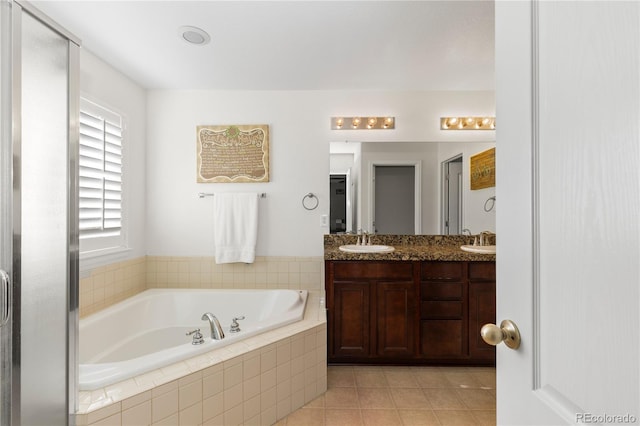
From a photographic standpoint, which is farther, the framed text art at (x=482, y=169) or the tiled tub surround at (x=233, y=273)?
the tiled tub surround at (x=233, y=273)

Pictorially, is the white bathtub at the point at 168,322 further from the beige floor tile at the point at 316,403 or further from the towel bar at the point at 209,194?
the towel bar at the point at 209,194

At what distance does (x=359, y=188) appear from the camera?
2848 millimetres

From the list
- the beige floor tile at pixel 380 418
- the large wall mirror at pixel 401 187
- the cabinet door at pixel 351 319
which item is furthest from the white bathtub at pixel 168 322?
the large wall mirror at pixel 401 187

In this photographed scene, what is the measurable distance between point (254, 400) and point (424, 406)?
→ 3.51 feet

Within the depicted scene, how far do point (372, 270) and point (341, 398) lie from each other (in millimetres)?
888

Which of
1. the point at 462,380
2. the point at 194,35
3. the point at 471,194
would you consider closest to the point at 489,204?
the point at 471,194

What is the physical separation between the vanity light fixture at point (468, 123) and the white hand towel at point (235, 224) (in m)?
1.91

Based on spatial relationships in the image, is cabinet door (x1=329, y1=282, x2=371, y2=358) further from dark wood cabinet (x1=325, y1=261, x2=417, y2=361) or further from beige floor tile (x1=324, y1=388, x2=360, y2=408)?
beige floor tile (x1=324, y1=388, x2=360, y2=408)

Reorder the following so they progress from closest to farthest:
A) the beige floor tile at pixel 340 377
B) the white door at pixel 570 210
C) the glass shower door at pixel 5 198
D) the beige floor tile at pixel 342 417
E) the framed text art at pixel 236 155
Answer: the white door at pixel 570 210
the glass shower door at pixel 5 198
the beige floor tile at pixel 342 417
the beige floor tile at pixel 340 377
the framed text art at pixel 236 155

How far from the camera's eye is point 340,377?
7.27 ft

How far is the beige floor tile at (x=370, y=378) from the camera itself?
83.9 inches

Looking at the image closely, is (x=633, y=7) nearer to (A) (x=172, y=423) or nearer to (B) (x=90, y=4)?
(A) (x=172, y=423)

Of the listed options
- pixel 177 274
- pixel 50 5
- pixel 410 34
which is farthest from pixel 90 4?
pixel 177 274

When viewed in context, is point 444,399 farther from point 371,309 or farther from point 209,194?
point 209,194
